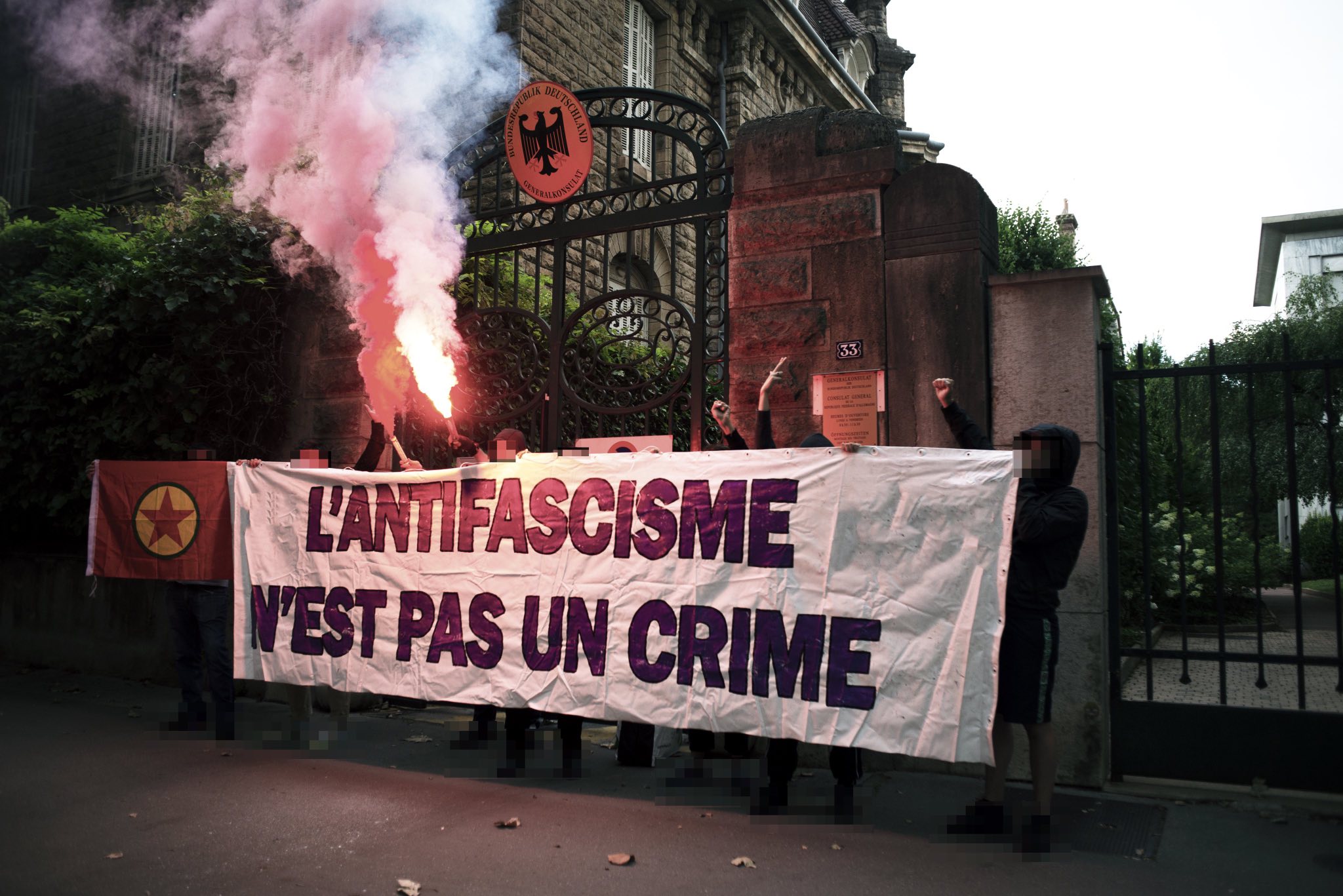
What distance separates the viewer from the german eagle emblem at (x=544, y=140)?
7.37 metres

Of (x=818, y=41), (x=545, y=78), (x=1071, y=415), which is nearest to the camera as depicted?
(x=1071, y=415)

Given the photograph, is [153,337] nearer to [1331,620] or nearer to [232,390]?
[232,390]

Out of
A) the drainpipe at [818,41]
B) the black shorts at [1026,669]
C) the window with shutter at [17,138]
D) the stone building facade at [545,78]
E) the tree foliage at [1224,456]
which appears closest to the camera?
the black shorts at [1026,669]

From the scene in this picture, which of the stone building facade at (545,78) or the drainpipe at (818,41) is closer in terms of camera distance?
the stone building facade at (545,78)

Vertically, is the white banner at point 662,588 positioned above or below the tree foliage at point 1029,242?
below

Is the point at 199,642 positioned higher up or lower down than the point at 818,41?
lower down

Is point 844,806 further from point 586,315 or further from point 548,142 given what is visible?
point 548,142

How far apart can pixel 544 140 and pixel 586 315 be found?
54.4 inches

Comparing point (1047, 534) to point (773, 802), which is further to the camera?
point (773, 802)

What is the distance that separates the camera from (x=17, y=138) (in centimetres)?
1588

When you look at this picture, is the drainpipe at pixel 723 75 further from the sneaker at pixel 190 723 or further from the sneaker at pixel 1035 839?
the sneaker at pixel 1035 839

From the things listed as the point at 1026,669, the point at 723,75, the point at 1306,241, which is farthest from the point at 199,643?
the point at 1306,241

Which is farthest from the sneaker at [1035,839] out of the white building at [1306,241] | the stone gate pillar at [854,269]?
the white building at [1306,241]

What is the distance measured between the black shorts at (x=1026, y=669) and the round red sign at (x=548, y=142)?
4.63 meters
